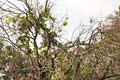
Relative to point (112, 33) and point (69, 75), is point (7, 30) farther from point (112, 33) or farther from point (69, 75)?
point (112, 33)

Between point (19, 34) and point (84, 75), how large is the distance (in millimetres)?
2284

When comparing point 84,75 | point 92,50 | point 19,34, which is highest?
point 19,34

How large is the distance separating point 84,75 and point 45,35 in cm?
173

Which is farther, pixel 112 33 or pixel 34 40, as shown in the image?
pixel 34 40

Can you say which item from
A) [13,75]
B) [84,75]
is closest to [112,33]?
[84,75]

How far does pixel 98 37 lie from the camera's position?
9.73 meters

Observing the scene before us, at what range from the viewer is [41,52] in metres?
10.5

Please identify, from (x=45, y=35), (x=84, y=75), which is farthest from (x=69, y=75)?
(x=45, y=35)

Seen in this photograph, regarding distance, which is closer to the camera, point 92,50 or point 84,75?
point 92,50

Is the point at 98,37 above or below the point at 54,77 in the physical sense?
above

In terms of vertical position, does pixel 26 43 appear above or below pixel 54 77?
above

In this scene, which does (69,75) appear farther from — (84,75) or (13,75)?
(13,75)

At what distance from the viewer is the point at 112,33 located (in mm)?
9422

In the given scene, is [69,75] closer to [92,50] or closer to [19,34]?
[92,50]
